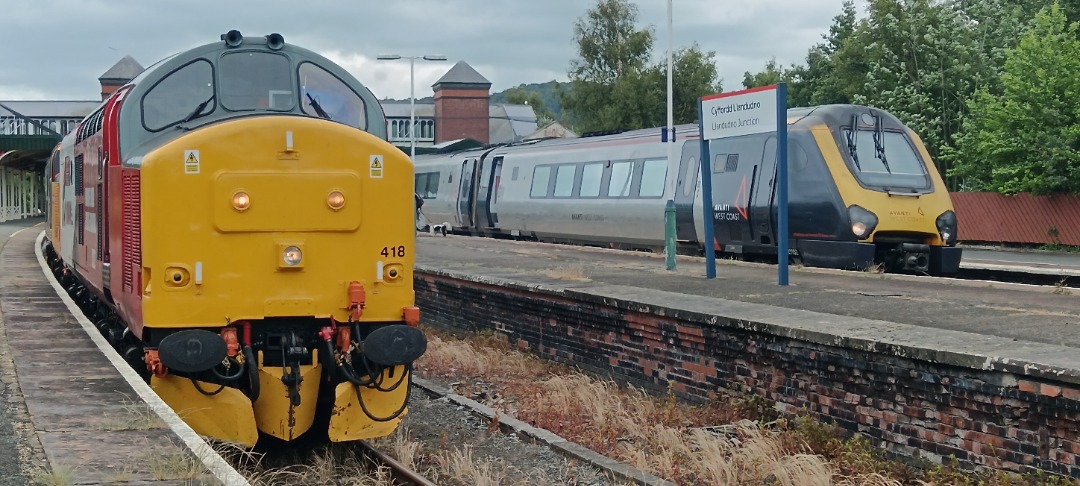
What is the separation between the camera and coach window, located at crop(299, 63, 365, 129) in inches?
342

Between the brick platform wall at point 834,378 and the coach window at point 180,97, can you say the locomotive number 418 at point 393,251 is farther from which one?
the brick platform wall at point 834,378

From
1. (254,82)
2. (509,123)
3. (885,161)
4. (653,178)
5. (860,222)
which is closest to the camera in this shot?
(254,82)

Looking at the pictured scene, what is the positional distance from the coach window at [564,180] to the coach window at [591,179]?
444 mm

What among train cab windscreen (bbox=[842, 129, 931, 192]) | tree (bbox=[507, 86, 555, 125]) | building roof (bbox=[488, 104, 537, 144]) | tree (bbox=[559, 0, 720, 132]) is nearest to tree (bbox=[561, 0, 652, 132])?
tree (bbox=[559, 0, 720, 132])

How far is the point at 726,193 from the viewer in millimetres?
17844

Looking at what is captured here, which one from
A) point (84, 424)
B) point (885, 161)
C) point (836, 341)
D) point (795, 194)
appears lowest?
point (84, 424)

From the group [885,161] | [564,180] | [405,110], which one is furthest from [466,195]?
[405,110]

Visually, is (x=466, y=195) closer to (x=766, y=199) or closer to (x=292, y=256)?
(x=766, y=199)

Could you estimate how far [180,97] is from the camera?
8.47 m

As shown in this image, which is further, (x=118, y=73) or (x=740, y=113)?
(x=118, y=73)

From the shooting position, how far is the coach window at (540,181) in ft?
80.1

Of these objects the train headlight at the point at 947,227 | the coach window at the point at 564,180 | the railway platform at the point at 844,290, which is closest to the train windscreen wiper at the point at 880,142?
the train headlight at the point at 947,227

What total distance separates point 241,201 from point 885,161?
11.3 metres

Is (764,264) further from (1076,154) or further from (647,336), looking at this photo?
(1076,154)
